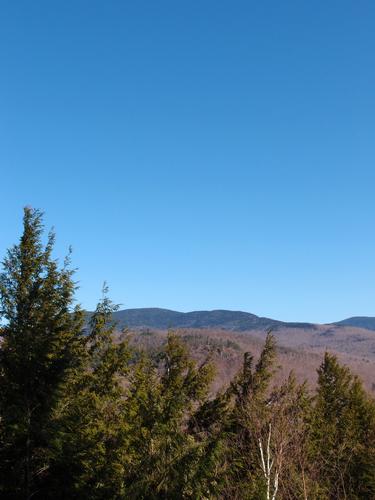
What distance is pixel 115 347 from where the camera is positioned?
19516mm

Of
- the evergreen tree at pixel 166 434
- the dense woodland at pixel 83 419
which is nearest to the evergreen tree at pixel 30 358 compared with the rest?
the dense woodland at pixel 83 419

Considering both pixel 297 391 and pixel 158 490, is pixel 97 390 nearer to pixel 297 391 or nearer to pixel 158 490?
pixel 158 490

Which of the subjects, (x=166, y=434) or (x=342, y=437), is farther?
(x=342, y=437)

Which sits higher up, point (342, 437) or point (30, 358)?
point (30, 358)

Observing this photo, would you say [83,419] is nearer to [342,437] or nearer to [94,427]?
[94,427]

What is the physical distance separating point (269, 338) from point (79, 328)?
16112 millimetres

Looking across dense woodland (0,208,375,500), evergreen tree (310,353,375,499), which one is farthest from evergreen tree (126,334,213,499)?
evergreen tree (310,353,375,499)

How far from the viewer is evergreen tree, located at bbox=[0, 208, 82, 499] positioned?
13922 millimetres

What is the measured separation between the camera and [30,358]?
14688 millimetres

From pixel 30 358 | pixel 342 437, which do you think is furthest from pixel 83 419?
pixel 342 437

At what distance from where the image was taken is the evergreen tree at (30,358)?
45.7ft

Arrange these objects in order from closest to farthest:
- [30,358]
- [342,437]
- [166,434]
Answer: [30,358] < [166,434] < [342,437]

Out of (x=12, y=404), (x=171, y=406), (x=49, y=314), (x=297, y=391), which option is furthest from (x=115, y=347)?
(x=297, y=391)

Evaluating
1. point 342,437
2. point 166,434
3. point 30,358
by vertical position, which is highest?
point 30,358
